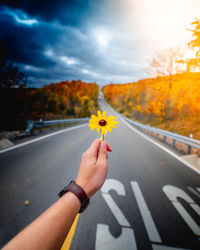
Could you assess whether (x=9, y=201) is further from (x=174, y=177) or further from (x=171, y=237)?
(x=174, y=177)

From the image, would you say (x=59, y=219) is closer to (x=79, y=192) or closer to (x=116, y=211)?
(x=79, y=192)

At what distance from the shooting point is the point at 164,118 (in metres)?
23.0

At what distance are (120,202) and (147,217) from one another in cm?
58

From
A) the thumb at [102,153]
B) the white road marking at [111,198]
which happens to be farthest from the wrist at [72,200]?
the white road marking at [111,198]

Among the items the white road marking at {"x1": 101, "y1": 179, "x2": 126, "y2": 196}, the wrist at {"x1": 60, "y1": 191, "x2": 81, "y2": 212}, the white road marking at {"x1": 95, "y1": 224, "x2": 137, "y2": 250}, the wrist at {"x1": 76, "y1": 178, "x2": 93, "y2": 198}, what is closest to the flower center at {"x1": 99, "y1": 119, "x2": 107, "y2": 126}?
the wrist at {"x1": 76, "y1": 178, "x2": 93, "y2": 198}

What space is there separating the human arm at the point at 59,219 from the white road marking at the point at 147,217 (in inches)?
71.0

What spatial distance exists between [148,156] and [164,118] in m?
19.4

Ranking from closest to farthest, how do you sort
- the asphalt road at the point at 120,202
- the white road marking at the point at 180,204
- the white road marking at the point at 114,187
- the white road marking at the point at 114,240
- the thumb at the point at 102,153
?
the thumb at the point at 102,153 < the white road marking at the point at 114,240 < the asphalt road at the point at 120,202 < the white road marking at the point at 180,204 < the white road marking at the point at 114,187

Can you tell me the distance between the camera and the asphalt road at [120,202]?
209 centimetres

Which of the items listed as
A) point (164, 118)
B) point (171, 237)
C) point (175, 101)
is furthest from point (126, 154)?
point (164, 118)

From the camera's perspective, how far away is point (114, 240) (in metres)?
2.05

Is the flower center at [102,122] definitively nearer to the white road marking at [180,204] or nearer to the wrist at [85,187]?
the wrist at [85,187]

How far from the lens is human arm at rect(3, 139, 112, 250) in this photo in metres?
0.69

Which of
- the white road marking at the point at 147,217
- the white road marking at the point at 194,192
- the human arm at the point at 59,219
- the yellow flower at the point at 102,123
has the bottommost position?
the white road marking at the point at 194,192
